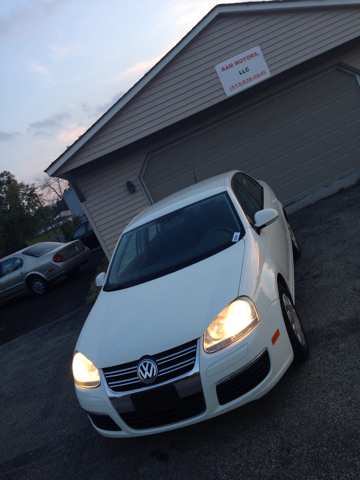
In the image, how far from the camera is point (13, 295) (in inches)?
487

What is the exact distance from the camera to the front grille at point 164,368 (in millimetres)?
2648

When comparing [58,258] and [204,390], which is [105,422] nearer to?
[204,390]

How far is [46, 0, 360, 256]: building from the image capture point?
343 inches

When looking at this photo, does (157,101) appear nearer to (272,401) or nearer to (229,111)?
(229,111)

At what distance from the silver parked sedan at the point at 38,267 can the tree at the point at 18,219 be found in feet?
64.2

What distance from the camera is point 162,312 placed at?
3002 mm

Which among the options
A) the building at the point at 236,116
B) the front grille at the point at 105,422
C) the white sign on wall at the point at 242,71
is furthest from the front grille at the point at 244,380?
the white sign on wall at the point at 242,71

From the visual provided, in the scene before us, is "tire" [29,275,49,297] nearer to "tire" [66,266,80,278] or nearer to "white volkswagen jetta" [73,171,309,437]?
"tire" [66,266,80,278]

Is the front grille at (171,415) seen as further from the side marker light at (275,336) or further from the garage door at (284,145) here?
the garage door at (284,145)

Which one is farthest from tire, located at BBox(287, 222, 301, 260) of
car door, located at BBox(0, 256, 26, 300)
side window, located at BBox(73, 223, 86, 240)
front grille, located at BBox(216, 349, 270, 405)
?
side window, located at BBox(73, 223, 86, 240)

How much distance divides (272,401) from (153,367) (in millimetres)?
974

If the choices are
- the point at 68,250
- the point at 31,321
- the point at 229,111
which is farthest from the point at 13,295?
the point at 229,111

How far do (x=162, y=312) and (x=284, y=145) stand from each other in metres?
7.78

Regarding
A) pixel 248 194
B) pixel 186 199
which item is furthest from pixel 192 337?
pixel 248 194
